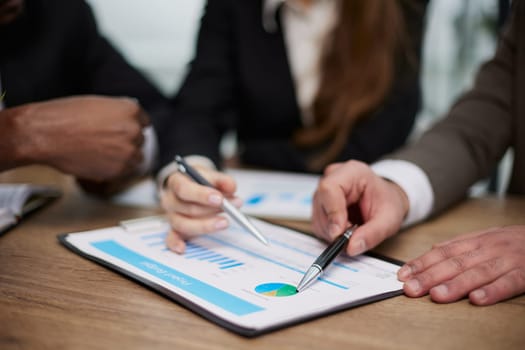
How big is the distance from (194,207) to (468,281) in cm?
36

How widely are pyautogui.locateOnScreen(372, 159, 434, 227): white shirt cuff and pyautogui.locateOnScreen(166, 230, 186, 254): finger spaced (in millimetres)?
308

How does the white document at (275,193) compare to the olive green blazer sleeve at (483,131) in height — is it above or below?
below

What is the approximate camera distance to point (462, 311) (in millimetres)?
494

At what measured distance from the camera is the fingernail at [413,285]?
1.73 ft

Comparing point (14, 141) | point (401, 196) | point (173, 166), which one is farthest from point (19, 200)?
point (401, 196)

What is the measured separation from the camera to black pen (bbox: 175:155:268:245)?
67 centimetres

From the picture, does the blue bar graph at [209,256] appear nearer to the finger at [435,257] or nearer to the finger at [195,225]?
the finger at [195,225]

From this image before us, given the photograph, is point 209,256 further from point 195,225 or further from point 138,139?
point 138,139

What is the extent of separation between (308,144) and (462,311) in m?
0.82

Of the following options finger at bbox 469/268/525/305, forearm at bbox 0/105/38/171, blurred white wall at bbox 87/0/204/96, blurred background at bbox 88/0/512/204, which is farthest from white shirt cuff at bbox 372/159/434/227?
blurred white wall at bbox 87/0/204/96

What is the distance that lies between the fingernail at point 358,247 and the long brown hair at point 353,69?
633mm

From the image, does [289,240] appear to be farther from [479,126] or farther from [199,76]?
[199,76]

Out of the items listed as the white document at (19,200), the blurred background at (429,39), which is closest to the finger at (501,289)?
the white document at (19,200)

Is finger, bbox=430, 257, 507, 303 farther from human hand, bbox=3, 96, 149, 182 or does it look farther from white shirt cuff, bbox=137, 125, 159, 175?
white shirt cuff, bbox=137, 125, 159, 175
